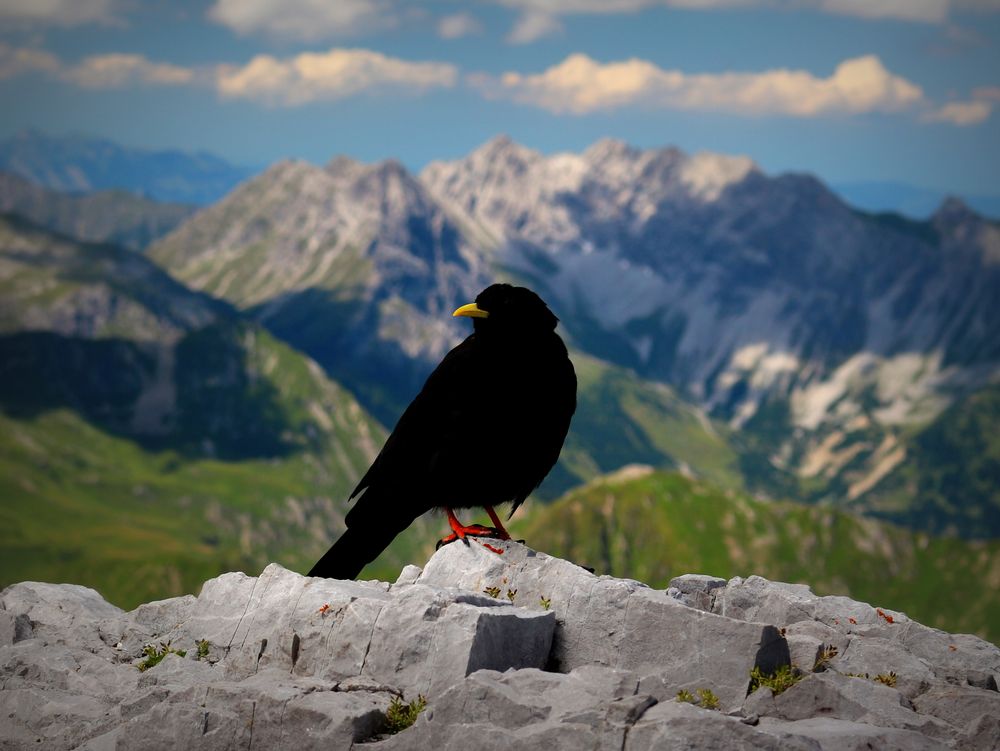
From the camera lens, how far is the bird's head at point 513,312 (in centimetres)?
2095

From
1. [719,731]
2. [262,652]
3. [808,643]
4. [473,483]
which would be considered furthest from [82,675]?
[808,643]

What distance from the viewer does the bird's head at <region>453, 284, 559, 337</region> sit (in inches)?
825

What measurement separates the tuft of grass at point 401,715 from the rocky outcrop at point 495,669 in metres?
0.18

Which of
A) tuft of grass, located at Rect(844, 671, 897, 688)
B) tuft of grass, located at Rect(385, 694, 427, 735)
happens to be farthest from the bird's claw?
tuft of grass, located at Rect(844, 671, 897, 688)

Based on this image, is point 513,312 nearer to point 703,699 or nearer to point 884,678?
point 703,699

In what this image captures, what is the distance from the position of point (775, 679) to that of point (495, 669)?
5.52 m

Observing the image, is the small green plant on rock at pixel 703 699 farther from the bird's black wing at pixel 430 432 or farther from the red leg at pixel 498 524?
the bird's black wing at pixel 430 432

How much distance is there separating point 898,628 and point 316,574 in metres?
14.5

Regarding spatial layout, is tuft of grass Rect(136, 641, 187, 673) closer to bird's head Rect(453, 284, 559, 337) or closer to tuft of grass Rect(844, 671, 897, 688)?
bird's head Rect(453, 284, 559, 337)

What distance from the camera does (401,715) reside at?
698 inches

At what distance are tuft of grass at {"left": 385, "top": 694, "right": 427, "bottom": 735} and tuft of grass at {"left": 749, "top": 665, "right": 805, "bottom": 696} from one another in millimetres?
6465

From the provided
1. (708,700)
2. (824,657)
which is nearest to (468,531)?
(708,700)

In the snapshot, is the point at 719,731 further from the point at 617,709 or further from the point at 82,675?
the point at 82,675

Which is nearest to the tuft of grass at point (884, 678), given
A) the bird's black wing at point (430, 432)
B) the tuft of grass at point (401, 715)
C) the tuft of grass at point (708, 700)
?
the tuft of grass at point (708, 700)
